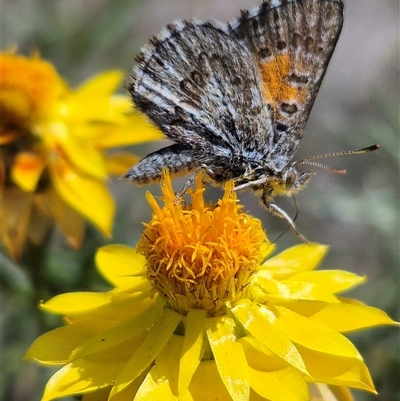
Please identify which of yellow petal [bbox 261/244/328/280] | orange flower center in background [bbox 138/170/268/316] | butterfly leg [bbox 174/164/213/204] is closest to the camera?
orange flower center in background [bbox 138/170/268/316]

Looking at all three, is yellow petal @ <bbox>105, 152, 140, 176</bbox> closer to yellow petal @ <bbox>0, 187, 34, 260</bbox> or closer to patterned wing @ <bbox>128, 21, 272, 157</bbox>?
yellow petal @ <bbox>0, 187, 34, 260</bbox>

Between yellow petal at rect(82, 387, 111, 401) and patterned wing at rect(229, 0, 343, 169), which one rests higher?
patterned wing at rect(229, 0, 343, 169)

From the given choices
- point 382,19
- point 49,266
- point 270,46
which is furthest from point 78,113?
point 382,19

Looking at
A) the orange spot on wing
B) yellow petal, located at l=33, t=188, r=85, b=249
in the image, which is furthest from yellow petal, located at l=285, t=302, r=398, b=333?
yellow petal, located at l=33, t=188, r=85, b=249

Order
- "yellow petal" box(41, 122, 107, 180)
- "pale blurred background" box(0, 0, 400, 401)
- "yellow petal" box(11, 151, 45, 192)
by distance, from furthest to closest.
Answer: "pale blurred background" box(0, 0, 400, 401)
"yellow petal" box(41, 122, 107, 180)
"yellow petal" box(11, 151, 45, 192)

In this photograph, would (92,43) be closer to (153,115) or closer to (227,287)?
(153,115)

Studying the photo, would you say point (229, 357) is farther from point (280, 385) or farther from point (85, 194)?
point (85, 194)

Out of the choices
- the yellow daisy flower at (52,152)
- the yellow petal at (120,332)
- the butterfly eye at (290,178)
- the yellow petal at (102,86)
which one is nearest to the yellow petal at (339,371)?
the yellow petal at (120,332)

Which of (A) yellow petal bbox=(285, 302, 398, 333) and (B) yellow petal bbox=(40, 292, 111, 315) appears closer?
(A) yellow petal bbox=(285, 302, 398, 333)

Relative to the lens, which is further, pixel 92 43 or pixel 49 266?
pixel 92 43
